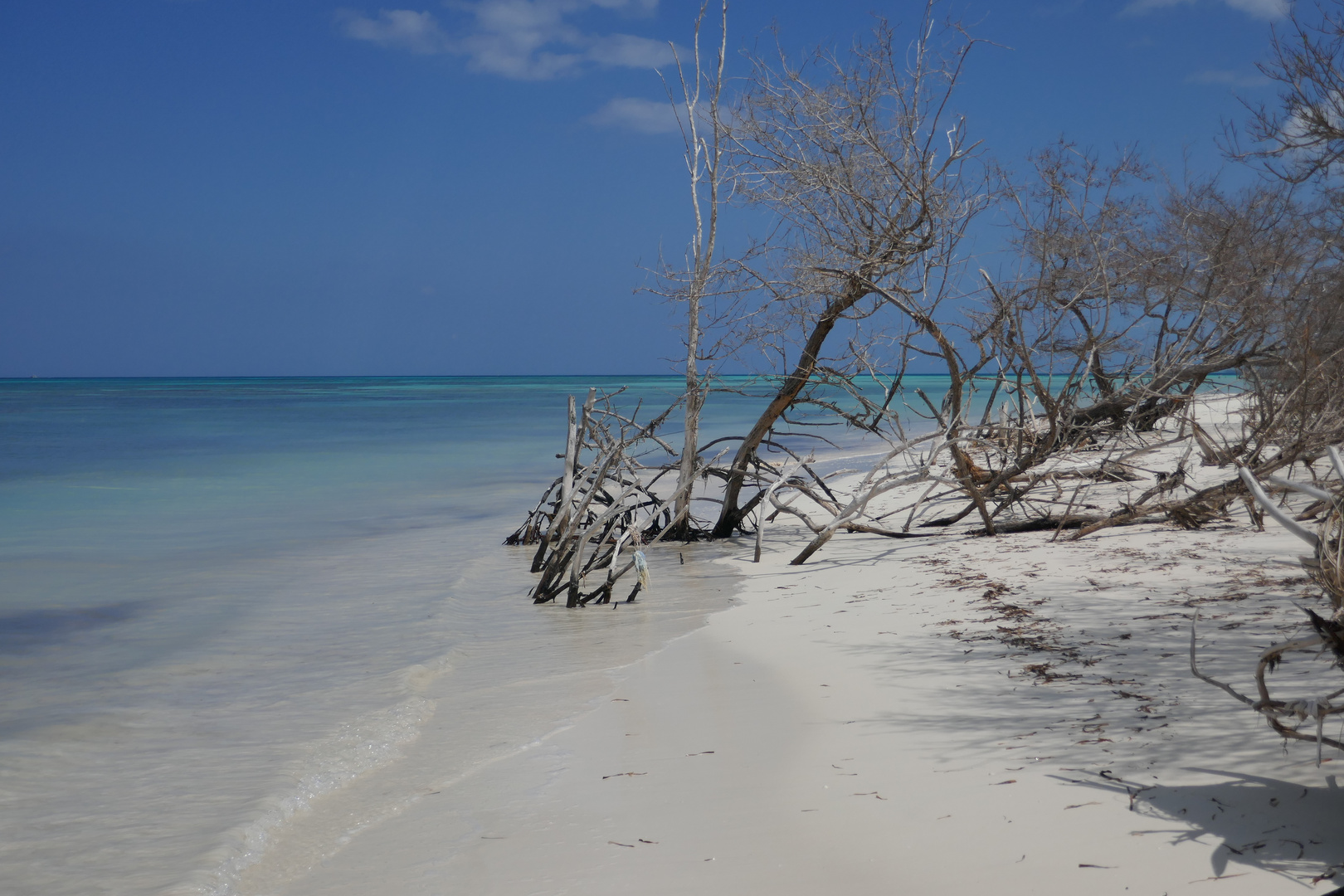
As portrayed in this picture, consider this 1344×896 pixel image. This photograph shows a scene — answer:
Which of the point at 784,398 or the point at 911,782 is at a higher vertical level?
the point at 784,398

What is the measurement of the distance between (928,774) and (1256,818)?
105 cm

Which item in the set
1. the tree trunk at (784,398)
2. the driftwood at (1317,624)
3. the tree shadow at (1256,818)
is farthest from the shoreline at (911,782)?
the tree trunk at (784,398)

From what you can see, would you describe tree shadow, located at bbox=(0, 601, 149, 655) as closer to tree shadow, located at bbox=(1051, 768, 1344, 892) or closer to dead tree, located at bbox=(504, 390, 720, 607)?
dead tree, located at bbox=(504, 390, 720, 607)

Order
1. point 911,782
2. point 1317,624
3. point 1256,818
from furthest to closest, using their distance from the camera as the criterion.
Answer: point 911,782 → point 1256,818 → point 1317,624

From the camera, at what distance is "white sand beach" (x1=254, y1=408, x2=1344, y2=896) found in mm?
2660

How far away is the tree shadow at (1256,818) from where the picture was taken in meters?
2.39

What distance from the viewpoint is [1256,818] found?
8.55 ft

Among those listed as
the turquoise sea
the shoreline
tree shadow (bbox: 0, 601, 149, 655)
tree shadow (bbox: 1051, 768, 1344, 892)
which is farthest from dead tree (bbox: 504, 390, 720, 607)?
tree shadow (bbox: 1051, 768, 1344, 892)

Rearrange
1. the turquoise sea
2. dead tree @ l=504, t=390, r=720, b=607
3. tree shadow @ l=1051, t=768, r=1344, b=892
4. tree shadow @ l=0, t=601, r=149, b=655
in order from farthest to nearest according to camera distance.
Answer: dead tree @ l=504, t=390, r=720, b=607
tree shadow @ l=0, t=601, r=149, b=655
the turquoise sea
tree shadow @ l=1051, t=768, r=1344, b=892

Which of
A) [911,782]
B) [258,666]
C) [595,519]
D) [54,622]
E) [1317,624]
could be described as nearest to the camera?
[1317,624]

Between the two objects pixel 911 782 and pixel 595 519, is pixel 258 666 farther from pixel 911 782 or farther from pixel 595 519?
pixel 911 782

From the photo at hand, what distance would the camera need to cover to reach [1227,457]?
7672 millimetres

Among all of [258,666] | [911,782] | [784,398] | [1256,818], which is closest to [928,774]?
[911,782]

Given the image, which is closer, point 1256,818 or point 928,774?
point 1256,818
